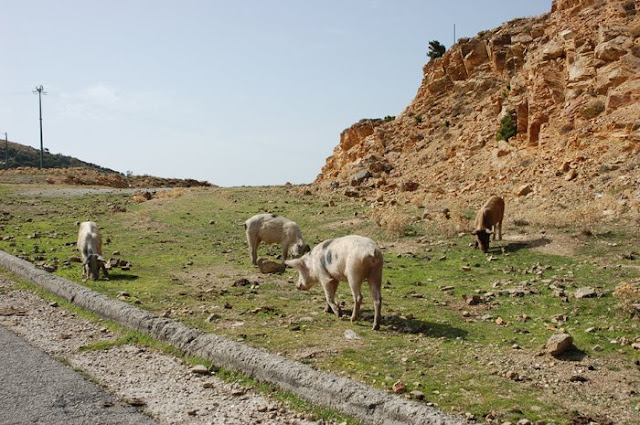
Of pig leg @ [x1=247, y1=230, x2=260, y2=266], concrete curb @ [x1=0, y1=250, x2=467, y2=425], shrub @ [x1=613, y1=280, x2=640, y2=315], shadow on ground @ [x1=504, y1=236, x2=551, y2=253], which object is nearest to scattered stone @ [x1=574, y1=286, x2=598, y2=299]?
shrub @ [x1=613, y1=280, x2=640, y2=315]

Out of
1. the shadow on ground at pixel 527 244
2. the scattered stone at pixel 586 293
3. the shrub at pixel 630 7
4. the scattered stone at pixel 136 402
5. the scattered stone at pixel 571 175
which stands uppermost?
the shrub at pixel 630 7

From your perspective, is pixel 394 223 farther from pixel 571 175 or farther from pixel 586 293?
pixel 586 293

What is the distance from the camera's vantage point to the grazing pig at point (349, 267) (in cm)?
934

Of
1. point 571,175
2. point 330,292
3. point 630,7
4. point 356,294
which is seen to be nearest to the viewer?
point 356,294

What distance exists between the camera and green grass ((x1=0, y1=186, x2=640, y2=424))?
7.10m

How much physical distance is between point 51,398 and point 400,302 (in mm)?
6282

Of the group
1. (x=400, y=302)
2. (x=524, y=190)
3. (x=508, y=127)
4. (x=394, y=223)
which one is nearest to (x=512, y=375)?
(x=400, y=302)

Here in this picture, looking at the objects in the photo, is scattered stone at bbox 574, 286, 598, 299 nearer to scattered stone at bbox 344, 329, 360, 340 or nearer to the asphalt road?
scattered stone at bbox 344, 329, 360, 340

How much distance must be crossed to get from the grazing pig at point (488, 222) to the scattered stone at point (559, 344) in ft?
26.5

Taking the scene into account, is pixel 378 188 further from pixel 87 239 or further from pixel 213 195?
pixel 87 239

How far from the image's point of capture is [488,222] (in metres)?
16.6

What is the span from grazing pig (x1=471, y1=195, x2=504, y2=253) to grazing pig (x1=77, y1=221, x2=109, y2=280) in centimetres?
949

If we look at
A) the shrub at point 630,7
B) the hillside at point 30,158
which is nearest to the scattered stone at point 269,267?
the shrub at point 630,7

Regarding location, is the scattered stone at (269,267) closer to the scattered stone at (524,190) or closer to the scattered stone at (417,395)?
the scattered stone at (417,395)
